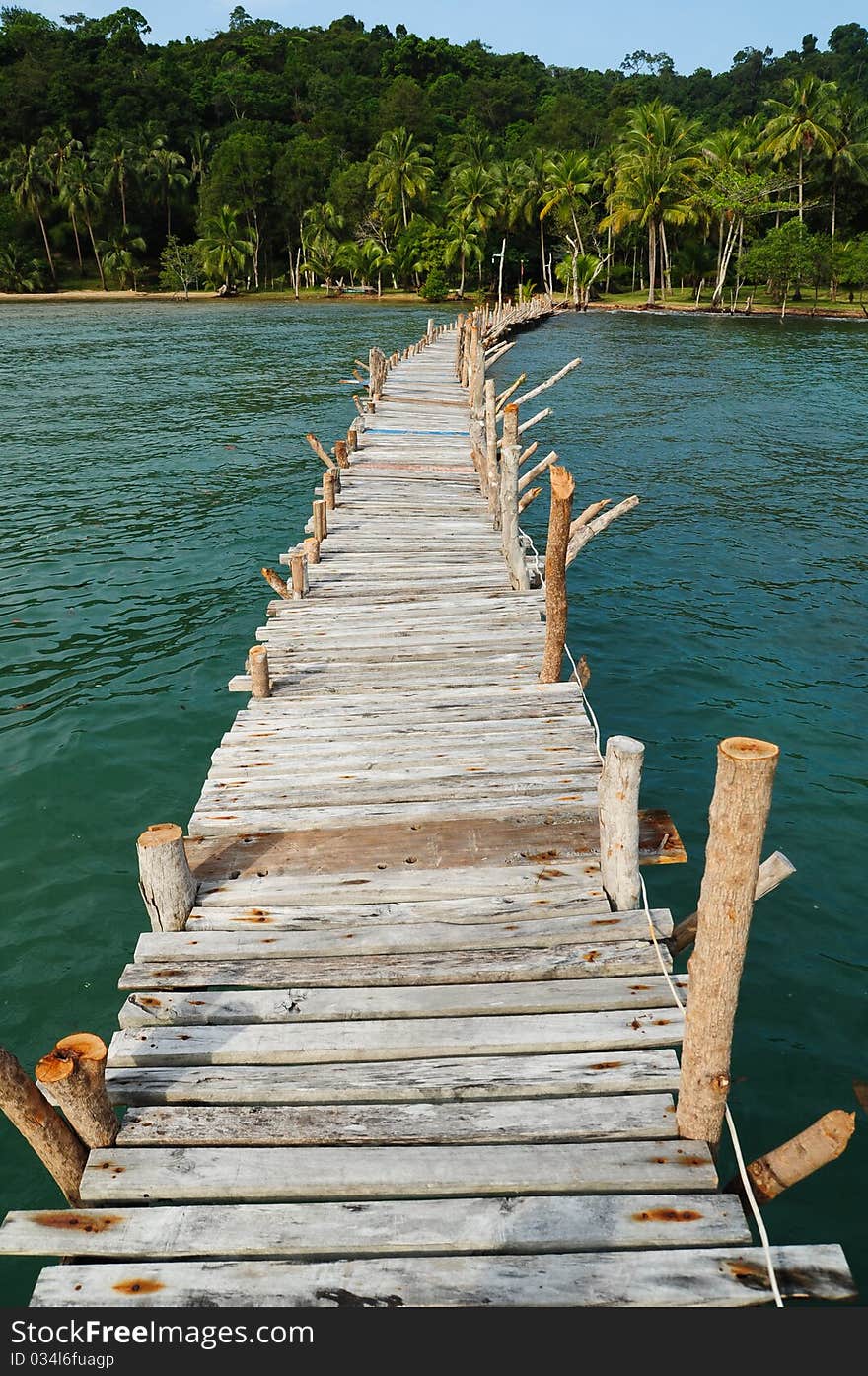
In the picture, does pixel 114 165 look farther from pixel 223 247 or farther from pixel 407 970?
pixel 407 970

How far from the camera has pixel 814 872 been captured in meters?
8.13

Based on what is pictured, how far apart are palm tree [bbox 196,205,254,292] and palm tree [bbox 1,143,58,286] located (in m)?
15.8

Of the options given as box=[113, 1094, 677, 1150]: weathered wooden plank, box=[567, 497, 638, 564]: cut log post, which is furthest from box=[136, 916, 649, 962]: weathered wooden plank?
box=[567, 497, 638, 564]: cut log post

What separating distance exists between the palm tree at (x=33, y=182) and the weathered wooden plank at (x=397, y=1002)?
95207mm

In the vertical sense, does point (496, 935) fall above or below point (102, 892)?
above

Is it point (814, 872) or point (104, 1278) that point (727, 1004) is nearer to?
point (104, 1278)

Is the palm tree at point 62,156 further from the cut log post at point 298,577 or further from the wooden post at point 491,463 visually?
the cut log post at point 298,577

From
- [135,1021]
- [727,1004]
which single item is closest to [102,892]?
[135,1021]

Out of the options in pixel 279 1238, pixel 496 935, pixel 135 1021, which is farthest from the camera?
pixel 496 935

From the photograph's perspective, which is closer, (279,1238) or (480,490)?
(279,1238)

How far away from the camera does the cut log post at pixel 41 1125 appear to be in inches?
149

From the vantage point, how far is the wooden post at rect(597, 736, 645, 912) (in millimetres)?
5395

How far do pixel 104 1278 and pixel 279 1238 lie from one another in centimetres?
77

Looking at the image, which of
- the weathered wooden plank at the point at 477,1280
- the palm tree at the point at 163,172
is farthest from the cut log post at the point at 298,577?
the palm tree at the point at 163,172
